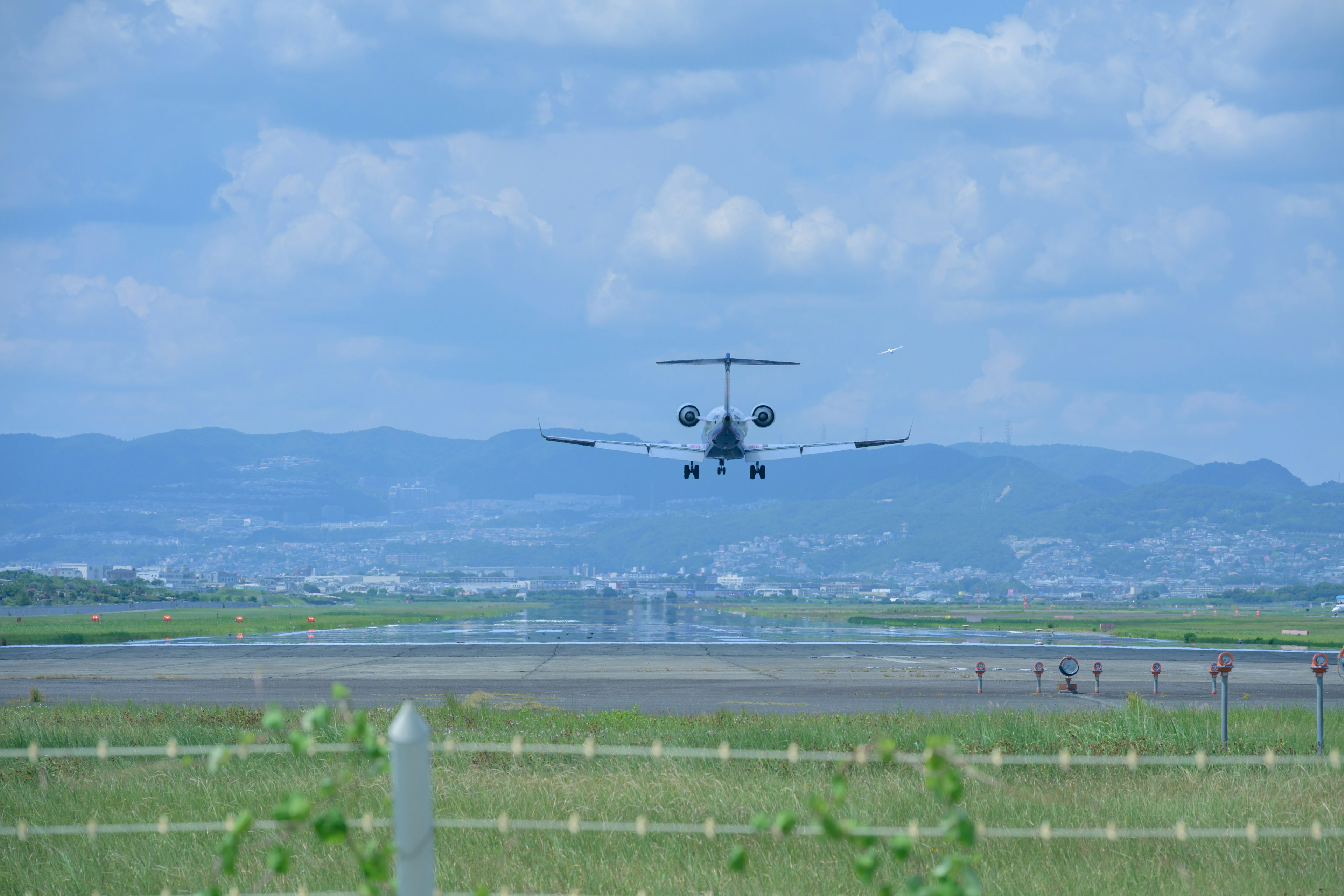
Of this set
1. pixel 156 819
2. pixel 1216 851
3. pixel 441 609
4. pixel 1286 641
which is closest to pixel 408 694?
pixel 156 819

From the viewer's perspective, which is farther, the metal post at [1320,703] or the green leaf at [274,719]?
the metal post at [1320,703]

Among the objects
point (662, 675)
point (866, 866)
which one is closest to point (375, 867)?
point (866, 866)

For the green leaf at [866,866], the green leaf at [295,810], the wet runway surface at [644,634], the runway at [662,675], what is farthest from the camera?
the wet runway surface at [644,634]

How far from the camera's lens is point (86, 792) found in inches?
656

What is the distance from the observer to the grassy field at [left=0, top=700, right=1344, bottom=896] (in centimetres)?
1212

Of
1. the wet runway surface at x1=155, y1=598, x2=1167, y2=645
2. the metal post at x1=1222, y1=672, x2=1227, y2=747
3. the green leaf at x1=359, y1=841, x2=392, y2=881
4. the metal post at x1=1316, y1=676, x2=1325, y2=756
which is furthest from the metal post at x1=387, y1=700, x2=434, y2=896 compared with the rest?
the wet runway surface at x1=155, y1=598, x2=1167, y2=645

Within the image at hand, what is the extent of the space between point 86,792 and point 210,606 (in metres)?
135

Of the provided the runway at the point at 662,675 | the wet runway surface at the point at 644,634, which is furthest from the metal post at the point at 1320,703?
the wet runway surface at the point at 644,634

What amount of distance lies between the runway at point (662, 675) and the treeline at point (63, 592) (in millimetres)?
83543

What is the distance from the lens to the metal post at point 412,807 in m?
6.15

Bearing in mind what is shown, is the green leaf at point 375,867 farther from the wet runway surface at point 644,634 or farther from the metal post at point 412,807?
the wet runway surface at point 644,634

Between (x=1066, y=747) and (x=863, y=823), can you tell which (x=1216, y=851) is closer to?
(x=863, y=823)

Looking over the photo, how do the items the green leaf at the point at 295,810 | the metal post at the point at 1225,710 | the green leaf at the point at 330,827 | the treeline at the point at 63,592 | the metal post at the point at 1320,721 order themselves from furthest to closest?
the treeline at the point at 63,592 → the metal post at the point at 1225,710 → the metal post at the point at 1320,721 → the green leaf at the point at 330,827 → the green leaf at the point at 295,810

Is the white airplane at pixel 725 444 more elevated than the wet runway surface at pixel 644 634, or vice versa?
the white airplane at pixel 725 444
